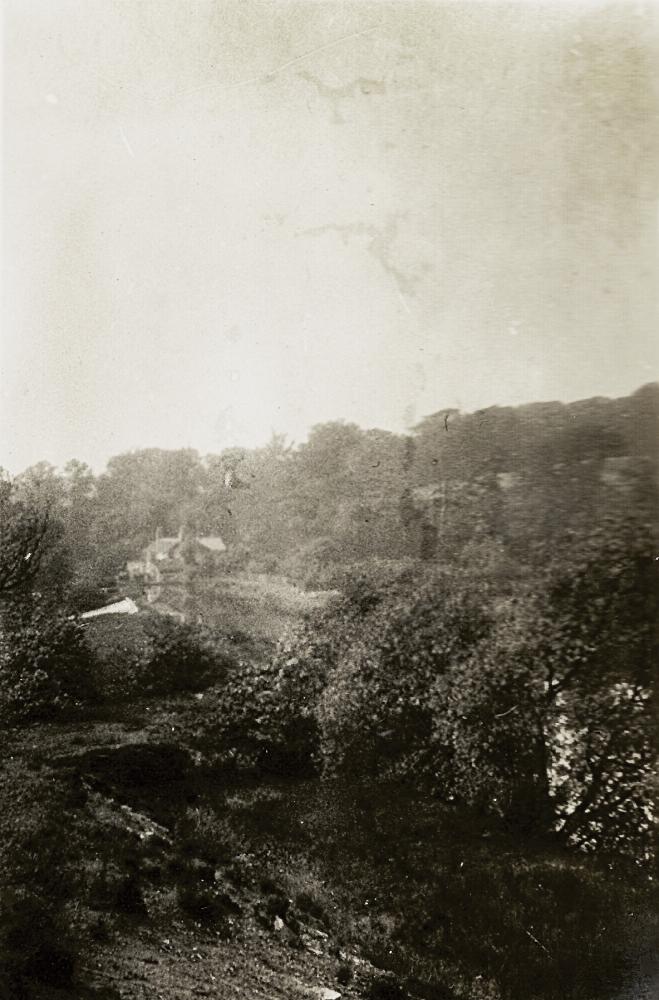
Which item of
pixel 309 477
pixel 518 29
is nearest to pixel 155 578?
pixel 309 477

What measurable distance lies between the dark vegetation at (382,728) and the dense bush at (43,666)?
0.03 metres

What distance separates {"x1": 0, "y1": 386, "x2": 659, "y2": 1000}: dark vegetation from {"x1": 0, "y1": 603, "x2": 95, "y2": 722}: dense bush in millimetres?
31

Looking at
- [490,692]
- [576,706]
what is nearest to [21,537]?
[490,692]

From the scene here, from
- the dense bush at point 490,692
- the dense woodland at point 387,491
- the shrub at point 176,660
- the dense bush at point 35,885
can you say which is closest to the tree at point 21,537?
the dense woodland at point 387,491

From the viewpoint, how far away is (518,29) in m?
3.82

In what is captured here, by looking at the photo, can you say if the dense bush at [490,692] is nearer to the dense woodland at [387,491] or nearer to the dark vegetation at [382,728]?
the dark vegetation at [382,728]

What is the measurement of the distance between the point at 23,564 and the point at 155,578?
38.5 inches

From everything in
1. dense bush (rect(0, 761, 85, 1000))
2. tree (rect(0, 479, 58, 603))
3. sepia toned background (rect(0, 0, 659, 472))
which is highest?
sepia toned background (rect(0, 0, 659, 472))

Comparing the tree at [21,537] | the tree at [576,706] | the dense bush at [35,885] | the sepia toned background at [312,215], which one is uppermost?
the sepia toned background at [312,215]

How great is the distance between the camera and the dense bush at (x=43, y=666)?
4.23 meters

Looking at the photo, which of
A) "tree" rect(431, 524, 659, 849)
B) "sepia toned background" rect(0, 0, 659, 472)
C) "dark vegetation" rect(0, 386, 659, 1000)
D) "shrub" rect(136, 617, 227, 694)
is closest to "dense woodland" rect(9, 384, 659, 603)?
"dark vegetation" rect(0, 386, 659, 1000)

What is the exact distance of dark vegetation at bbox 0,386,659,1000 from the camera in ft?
11.7

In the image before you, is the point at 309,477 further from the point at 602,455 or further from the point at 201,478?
the point at 602,455

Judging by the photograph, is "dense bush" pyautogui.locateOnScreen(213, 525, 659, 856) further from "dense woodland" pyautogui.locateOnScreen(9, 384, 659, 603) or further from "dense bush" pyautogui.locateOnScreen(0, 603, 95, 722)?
"dense bush" pyautogui.locateOnScreen(0, 603, 95, 722)
